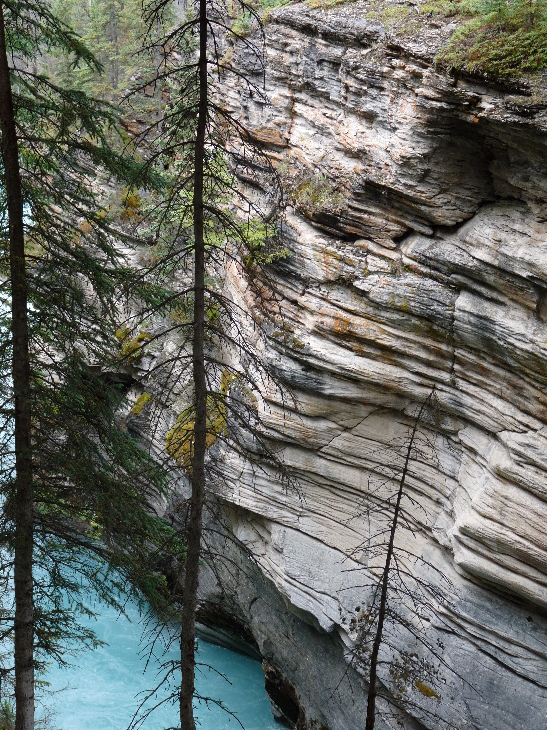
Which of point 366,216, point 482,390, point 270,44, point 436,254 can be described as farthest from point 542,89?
point 270,44

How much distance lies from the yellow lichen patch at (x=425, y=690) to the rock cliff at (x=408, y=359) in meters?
0.02

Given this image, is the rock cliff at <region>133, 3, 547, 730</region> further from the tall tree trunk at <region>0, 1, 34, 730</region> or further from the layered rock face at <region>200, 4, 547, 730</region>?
the tall tree trunk at <region>0, 1, 34, 730</region>

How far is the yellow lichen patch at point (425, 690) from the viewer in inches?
402

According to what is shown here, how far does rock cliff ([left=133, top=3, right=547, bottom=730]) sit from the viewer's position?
907 cm

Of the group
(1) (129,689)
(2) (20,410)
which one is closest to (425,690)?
(1) (129,689)

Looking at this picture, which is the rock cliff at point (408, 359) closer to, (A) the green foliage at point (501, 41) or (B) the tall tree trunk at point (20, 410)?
(A) the green foliage at point (501, 41)

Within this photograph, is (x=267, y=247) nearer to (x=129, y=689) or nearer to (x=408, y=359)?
(x=408, y=359)

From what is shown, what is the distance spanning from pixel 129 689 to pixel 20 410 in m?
10.1

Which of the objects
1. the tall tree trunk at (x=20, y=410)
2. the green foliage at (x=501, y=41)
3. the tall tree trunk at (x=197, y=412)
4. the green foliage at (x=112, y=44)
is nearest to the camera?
the tall tree trunk at (x=197, y=412)

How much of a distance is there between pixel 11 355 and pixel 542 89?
7524mm

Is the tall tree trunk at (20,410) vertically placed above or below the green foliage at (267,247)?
below

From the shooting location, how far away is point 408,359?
10422mm

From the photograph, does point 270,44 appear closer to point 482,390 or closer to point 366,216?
point 366,216

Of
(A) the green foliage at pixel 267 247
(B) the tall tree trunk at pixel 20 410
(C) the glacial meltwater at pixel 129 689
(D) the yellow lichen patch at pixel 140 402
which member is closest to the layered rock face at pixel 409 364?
(A) the green foliage at pixel 267 247
